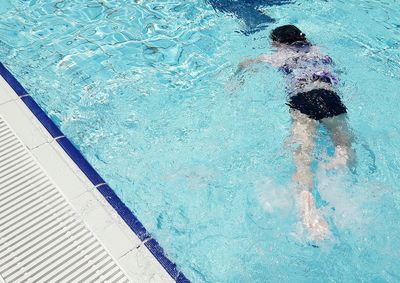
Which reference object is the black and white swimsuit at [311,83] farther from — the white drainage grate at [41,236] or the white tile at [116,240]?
the white drainage grate at [41,236]

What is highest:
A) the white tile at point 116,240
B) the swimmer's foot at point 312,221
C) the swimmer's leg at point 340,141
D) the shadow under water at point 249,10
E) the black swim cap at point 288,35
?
the black swim cap at point 288,35

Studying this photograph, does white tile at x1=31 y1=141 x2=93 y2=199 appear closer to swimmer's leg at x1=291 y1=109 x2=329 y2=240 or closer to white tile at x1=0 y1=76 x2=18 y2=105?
white tile at x1=0 y1=76 x2=18 y2=105

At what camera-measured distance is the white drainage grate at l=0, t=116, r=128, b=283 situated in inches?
138

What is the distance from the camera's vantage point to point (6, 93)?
5.11 meters

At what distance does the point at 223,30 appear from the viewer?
6.97m

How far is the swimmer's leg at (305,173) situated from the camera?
4.18m

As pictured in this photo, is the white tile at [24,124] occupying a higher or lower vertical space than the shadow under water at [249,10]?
lower

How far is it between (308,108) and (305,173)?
72 cm

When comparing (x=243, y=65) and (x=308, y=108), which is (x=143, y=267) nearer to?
(x=308, y=108)

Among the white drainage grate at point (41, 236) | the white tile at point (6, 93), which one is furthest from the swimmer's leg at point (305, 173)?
the white tile at point (6, 93)

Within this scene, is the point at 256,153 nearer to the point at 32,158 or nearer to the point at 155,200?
the point at 155,200

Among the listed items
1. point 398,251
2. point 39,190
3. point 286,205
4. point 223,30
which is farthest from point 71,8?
point 398,251

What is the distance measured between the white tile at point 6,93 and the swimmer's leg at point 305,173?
3.35 m

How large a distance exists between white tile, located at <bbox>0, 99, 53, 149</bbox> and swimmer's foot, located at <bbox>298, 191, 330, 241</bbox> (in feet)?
9.07
